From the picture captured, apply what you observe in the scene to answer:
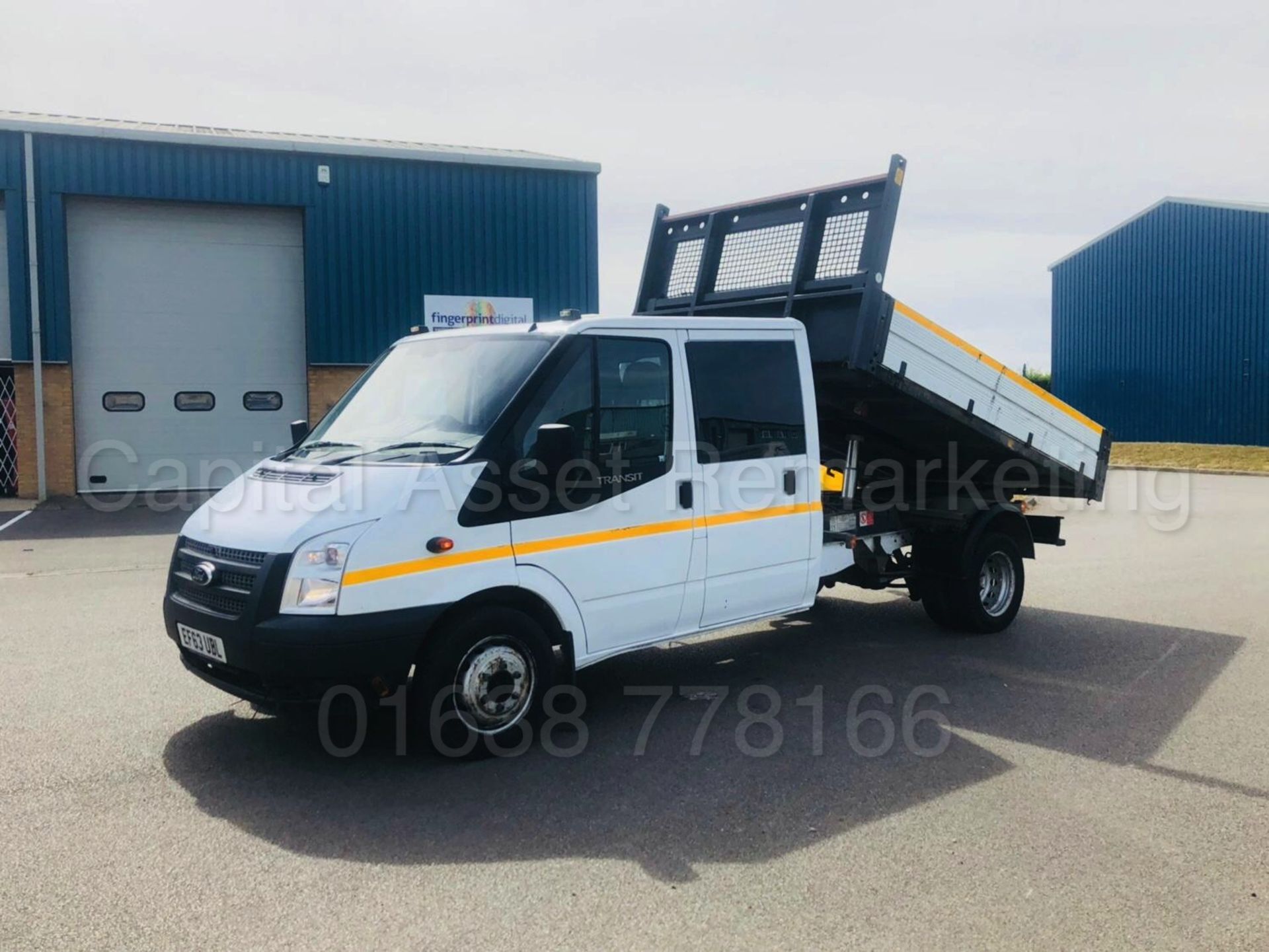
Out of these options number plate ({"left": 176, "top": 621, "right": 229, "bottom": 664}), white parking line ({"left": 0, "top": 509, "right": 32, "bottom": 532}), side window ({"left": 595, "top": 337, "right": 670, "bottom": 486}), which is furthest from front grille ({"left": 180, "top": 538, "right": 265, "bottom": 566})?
white parking line ({"left": 0, "top": 509, "right": 32, "bottom": 532})

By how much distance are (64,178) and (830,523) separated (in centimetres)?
1742

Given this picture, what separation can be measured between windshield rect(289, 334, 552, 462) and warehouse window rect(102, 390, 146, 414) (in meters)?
15.5

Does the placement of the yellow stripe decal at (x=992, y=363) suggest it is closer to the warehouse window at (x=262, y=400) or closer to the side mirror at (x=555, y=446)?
the side mirror at (x=555, y=446)

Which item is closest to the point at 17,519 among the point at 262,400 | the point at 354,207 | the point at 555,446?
the point at 262,400

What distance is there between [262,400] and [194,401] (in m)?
Result: 1.20

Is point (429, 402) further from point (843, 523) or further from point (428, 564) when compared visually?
point (843, 523)

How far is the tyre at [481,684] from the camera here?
517cm

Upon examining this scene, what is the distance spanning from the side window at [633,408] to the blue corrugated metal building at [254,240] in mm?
16029

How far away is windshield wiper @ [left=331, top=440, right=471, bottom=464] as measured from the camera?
17.9 ft

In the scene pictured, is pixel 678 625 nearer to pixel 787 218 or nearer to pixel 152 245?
pixel 787 218

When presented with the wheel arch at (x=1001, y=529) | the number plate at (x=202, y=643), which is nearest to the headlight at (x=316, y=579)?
the number plate at (x=202, y=643)

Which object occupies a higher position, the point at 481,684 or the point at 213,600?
the point at 213,600

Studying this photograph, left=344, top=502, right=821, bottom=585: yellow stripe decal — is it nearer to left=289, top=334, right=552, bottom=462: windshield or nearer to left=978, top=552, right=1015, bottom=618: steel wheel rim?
left=289, top=334, right=552, bottom=462: windshield

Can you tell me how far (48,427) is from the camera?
769 inches
